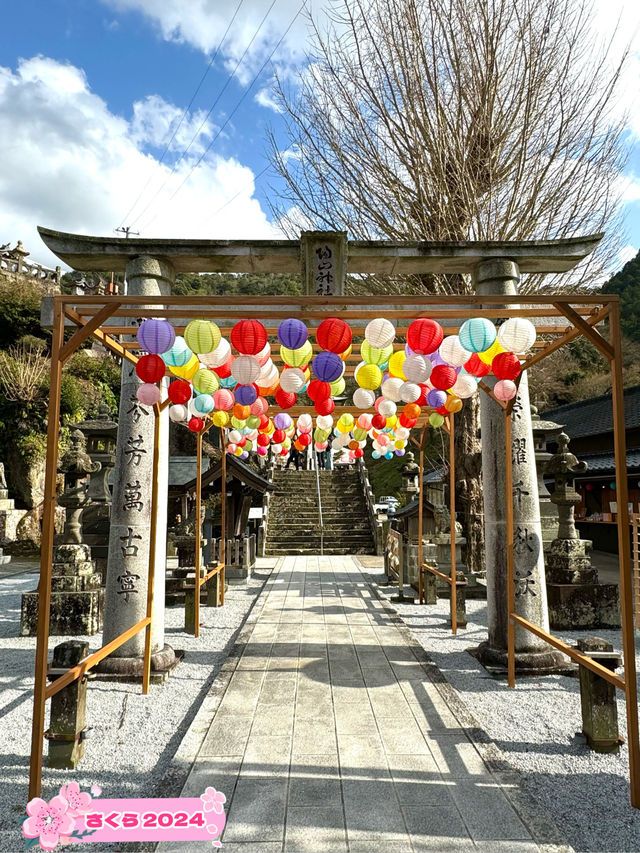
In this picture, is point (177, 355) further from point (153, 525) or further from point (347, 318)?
point (153, 525)

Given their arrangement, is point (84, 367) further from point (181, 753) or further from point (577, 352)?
point (577, 352)

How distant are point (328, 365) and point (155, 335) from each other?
167cm

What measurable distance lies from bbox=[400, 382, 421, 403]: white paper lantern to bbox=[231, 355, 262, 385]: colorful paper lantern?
2.86 metres

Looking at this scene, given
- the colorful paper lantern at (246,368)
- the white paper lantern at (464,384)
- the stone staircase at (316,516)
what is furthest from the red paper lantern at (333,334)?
the stone staircase at (316,516)

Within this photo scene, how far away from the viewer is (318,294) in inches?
237

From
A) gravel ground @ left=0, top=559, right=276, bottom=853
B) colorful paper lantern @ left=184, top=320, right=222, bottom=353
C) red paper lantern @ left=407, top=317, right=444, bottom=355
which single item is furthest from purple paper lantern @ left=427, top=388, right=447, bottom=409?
gravel ground @ left=0, top=559, right=276, bottom=853

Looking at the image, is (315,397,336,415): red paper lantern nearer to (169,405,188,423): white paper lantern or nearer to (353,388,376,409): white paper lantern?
(353,388,376,409): white paper lantern

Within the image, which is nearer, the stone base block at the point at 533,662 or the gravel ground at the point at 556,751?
the gravel ground at the point at 556,751

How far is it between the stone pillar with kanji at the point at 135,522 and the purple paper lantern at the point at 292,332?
2652 millimetres

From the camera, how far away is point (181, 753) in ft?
12.8

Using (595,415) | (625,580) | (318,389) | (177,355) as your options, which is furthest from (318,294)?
(595,415)

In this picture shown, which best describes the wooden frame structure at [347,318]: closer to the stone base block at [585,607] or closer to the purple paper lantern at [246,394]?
the purple paper lantern at [246,394]

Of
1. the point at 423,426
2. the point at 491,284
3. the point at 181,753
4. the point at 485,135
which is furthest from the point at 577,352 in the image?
the point at 181,753

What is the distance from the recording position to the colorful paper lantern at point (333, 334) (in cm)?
428
